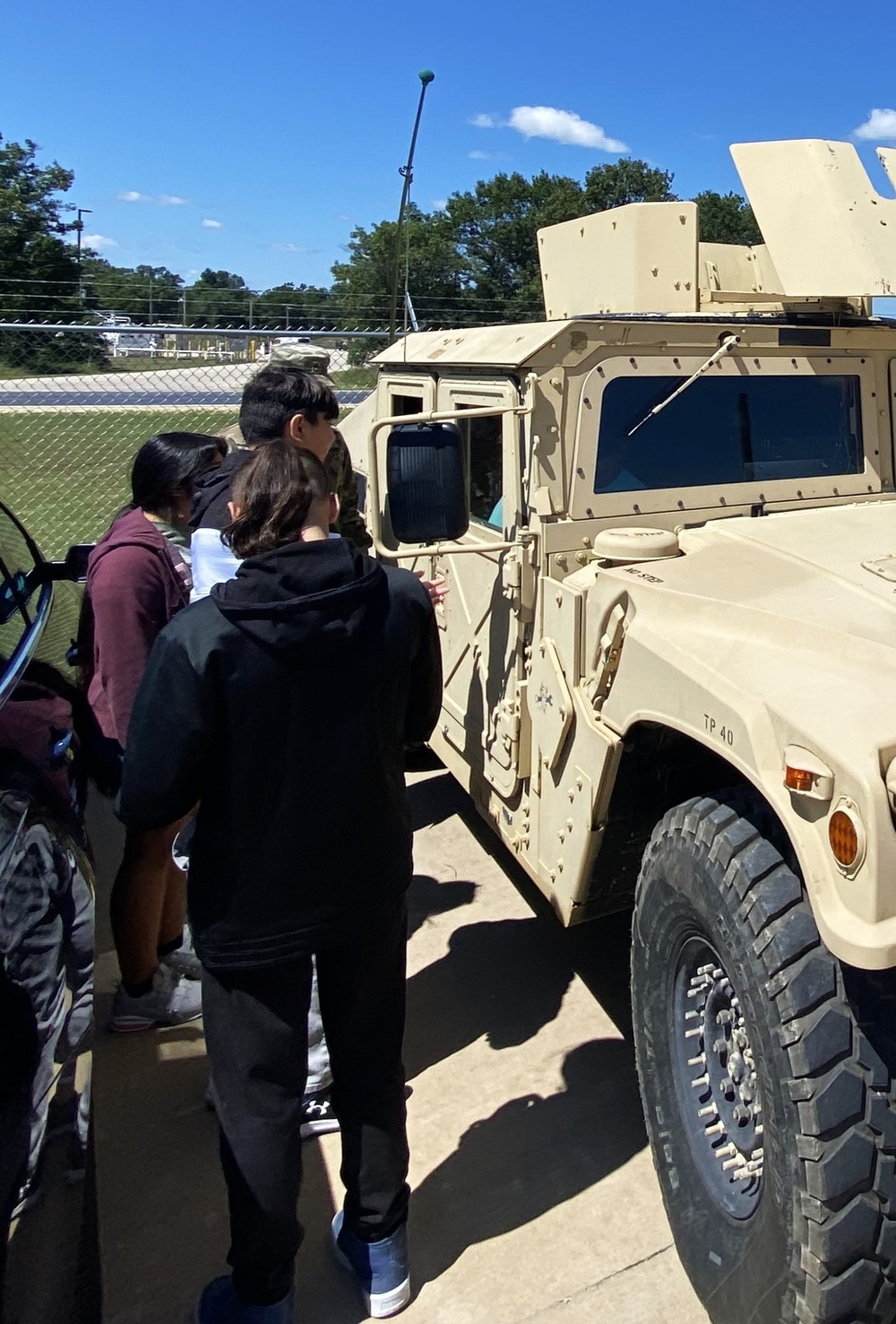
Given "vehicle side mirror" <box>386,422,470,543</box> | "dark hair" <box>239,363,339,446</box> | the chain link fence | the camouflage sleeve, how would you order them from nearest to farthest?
"vehicle side mirror" <box>386,422,470,543</box> < "dark hair" <box>239,363,339,446</box> < the camouflage sleeve < the chain link fence

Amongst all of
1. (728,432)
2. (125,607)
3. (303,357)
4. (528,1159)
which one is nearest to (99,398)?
(303,357)

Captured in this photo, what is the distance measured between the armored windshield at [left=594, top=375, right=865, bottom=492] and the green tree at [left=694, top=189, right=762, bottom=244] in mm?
42024

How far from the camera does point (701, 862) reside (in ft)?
7.17

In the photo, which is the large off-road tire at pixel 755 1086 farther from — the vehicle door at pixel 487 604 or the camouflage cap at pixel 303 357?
the camouflage cap at pixel 303 357

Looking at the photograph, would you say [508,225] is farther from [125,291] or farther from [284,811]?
[284,811]

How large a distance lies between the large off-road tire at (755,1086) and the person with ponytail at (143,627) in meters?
1.44

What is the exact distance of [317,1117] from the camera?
2893 mm

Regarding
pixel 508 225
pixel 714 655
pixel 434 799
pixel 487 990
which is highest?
pixel 508 225

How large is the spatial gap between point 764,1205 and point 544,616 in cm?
157

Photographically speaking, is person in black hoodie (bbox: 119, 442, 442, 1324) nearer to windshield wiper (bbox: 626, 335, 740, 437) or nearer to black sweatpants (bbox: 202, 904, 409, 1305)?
black sweatpants (bbox: 202, 904, 409, 1305)

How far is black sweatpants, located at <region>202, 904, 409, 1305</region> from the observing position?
6.62 ft

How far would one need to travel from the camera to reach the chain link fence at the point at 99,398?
768 centimetres

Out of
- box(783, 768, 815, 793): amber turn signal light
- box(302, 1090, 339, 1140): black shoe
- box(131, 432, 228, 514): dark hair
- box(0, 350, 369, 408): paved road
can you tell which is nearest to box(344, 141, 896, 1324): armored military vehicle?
box(783, 768, 815, 793): amber turn signal light

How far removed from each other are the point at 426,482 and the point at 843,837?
1605 mm
